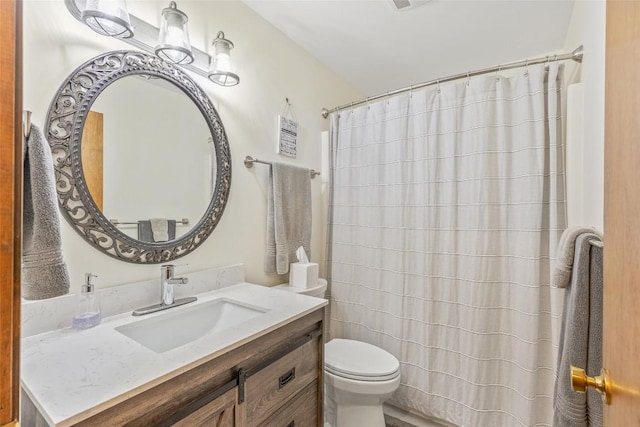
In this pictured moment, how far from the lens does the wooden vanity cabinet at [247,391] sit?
0.74 meters

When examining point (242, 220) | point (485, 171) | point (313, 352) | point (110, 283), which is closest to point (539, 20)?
point (485, 171)

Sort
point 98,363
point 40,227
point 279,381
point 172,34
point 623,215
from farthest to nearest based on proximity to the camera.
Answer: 1. point 172,34
2. point 279,381
3. point 98,363
4. point 40,227
5. point 623,215

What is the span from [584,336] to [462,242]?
0.87 meters

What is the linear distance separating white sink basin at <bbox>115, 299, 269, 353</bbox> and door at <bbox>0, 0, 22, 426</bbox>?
2.52 ft

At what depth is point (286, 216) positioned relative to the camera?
1.93 metres

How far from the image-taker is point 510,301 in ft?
5.29

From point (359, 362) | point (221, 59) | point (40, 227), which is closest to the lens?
point (40, 227)

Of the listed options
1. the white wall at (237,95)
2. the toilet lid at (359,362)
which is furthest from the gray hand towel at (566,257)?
the white wall at (237,95)

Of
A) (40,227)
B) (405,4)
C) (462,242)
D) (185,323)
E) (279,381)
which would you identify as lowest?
(279,381)

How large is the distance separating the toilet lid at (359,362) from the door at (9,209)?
1.43 meters

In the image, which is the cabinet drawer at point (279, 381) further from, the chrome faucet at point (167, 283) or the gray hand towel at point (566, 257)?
the gray hand towel at point (566, 257)

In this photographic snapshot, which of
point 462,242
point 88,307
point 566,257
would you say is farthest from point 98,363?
point 462,242

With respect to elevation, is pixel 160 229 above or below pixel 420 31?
below

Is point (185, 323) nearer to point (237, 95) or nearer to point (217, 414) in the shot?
point (217, 414)
